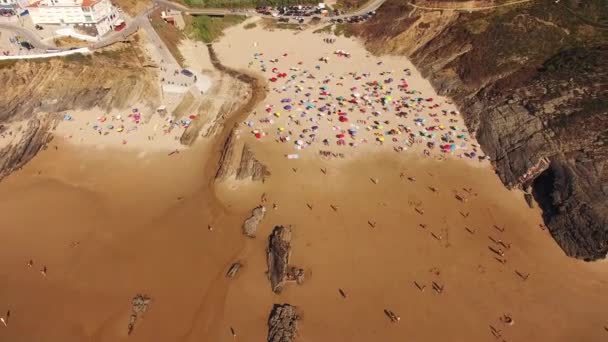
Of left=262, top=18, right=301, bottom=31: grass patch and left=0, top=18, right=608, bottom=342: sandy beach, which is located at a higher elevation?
left=262, top=18, right=301, bottom=31: grass patch

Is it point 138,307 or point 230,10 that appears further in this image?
point 230,10

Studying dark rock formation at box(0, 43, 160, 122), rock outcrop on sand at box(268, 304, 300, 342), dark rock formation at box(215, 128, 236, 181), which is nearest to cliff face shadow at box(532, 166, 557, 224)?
rock outcrop on sand at box(268, 304, 300, 342)

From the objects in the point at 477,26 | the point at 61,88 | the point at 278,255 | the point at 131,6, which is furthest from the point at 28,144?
the point at 477,26

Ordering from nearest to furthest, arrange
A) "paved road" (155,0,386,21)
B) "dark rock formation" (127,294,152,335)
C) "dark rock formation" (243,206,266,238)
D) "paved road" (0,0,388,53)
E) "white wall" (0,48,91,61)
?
"dark rock formation" (127,294,152,335) → "dark rock formation" (243,206,266,238) → "white wall" (0,48,91,61) → "paved road" (0,0,388,53) → "paved road" (155,0,386,21)

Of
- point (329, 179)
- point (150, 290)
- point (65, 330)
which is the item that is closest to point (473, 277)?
point (329, 179)

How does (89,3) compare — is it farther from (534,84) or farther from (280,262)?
(534,84)

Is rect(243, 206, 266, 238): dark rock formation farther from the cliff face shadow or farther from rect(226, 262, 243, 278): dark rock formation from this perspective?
the cliff face shadow

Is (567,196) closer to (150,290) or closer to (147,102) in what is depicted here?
(150,290)
